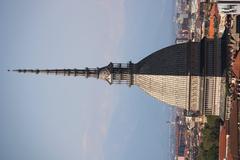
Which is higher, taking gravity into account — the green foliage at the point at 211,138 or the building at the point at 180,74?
the building at the point at 180,74

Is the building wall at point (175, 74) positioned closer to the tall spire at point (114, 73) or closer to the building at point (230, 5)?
the tall spire at point (114, 73)

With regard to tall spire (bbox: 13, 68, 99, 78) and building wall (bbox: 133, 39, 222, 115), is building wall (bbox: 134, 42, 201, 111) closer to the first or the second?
building wall (bbox: 133, 39, 222, 115)

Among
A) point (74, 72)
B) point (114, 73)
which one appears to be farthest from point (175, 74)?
point (74, 72)

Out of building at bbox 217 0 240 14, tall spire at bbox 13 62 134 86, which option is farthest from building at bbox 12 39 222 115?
building at bbox 217 0 240 14

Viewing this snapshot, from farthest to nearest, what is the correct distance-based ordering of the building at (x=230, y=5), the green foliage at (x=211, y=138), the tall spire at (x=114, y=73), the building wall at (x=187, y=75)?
the green foliage at (x=211, y=138) < the tall spire at (x=114, y=73) < the building wall at (x=187, y=75) < the building at (x=230, y=5)

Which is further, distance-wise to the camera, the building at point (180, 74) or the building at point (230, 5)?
the building at point (180, 74)

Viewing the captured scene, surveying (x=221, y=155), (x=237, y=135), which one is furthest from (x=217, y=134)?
(x=237, y=135)

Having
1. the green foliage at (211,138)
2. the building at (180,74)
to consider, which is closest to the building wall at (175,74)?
the building at (180,74)

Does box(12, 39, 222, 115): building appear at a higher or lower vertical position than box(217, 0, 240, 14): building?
lower
